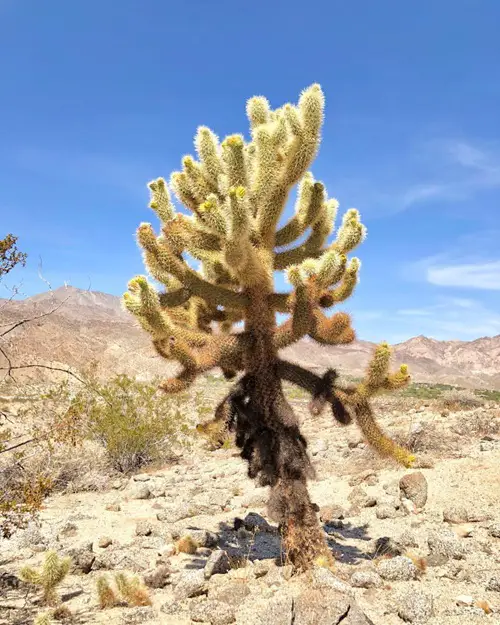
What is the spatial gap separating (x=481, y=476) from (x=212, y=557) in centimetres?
442

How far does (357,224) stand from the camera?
5.13 metres

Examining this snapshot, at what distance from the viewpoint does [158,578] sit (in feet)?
15.4

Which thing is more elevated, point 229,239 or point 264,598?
point 229,239

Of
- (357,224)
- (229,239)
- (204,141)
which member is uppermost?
(204,141)

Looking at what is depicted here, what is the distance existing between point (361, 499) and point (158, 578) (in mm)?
3570

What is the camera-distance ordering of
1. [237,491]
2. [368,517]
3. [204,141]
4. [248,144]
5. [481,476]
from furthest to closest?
[237,491] → [481,476] → [368,517] → [248,144] → [204,141]

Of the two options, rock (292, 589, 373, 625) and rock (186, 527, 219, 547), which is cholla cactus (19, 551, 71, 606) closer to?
rock (186, 527, 219, 547)

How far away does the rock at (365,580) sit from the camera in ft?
14.5

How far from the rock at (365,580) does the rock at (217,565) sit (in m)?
1.20

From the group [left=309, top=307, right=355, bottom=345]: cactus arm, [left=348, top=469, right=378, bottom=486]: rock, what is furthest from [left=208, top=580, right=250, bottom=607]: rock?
[left=348, top=469, right=378, bottom=486]: rock

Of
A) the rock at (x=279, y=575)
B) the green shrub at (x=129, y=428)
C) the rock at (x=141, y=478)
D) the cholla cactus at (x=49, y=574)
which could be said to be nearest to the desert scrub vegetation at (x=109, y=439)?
the green shrub at (x=129, y=428)

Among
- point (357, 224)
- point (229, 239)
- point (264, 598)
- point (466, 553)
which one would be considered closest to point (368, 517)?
point (466, 553)

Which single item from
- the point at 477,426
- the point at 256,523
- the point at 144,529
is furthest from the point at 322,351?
the point at 144,529

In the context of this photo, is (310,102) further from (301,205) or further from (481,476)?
(481,476)
